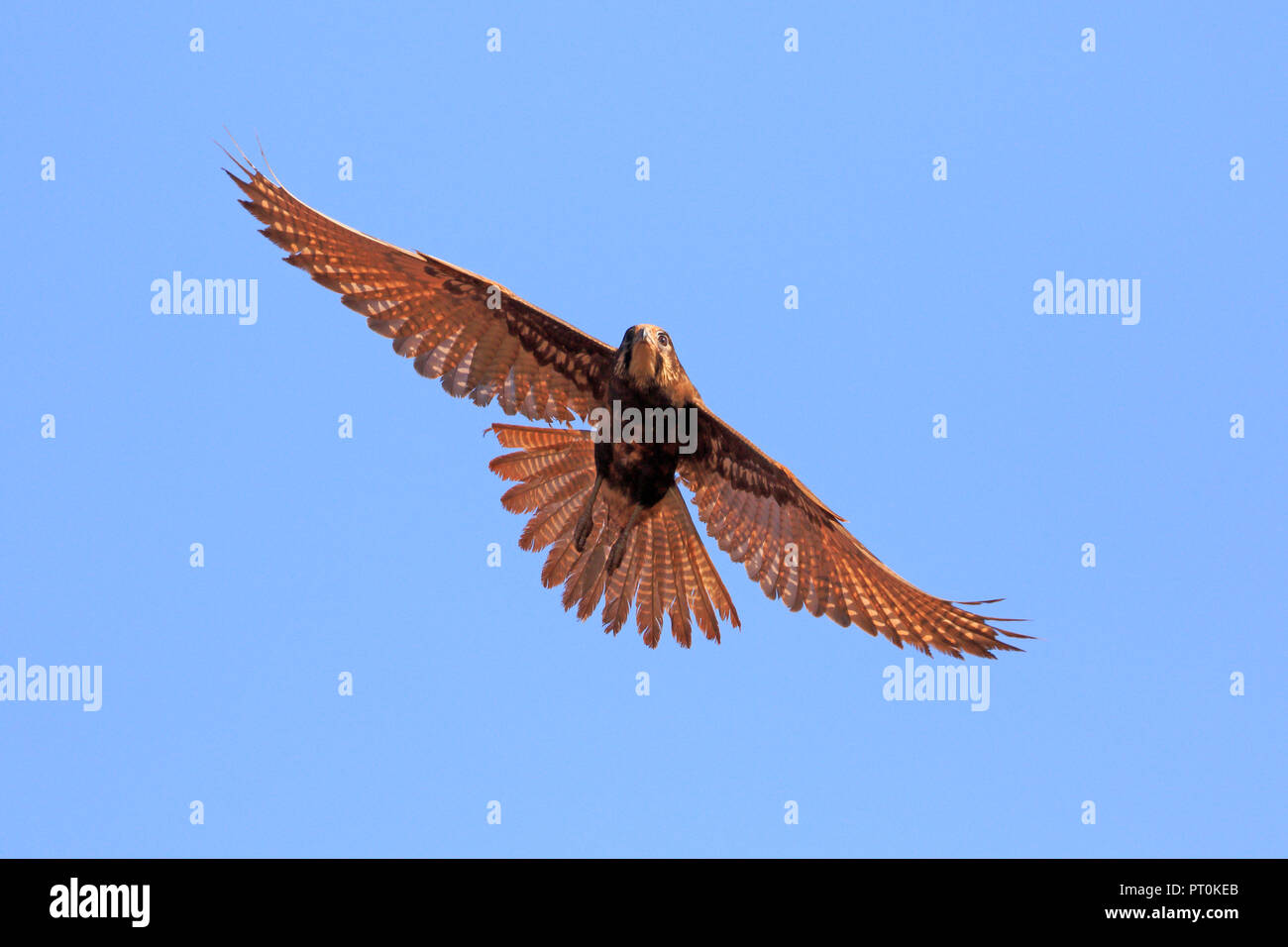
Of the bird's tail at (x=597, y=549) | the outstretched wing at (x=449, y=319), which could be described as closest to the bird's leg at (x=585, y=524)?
the bird's tail at (x=597, y=549)

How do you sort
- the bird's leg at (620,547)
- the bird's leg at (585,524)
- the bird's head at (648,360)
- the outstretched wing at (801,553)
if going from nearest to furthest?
1. the bird's head at (648,360)
2. the bird's leg at (585,524)
3. the bird's leg at (620,547)
4. the outstretched wing at (801,553)

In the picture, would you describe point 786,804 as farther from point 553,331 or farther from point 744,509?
point 553,331

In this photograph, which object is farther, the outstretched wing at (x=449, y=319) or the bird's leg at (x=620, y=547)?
the bird's leg at (x=620, y=547)

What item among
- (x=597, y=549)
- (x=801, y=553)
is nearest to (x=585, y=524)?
(x=597, y=549)

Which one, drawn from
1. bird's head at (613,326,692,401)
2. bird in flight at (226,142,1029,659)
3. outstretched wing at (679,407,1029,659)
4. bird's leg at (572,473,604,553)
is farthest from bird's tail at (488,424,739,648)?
bird's head at (613,326,692,401)

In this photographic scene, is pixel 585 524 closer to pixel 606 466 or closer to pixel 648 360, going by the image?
pixel 606 466

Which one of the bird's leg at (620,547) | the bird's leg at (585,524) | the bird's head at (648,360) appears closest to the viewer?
the bird's head at (648,360)

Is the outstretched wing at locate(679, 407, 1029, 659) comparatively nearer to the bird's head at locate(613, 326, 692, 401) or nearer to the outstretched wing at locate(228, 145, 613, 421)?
the bird's head at locate(613, 326, 692, 401)

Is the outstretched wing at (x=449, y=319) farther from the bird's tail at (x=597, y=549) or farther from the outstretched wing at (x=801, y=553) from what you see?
the outstretched wing at (x=801, y=553)
